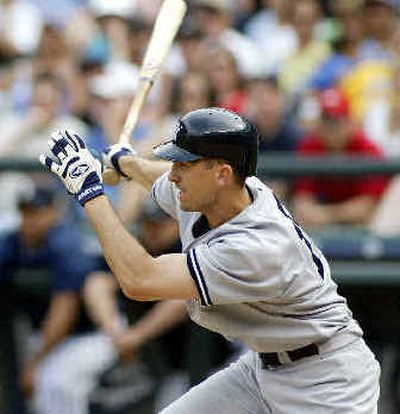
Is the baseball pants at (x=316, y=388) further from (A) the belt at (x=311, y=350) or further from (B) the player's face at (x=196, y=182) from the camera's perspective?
(B) the player's face at (x=196, y=182)

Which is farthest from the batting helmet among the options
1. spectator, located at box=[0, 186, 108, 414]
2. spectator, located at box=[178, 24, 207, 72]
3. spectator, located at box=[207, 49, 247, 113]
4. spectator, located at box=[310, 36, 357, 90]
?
spectator, located at box=[178, 24, 207, 72]

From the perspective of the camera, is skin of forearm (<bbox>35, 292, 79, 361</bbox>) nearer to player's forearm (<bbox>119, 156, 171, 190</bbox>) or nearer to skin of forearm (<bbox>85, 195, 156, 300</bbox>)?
player's forearm (<bbox>119, 156, 171, 190</bbox>)

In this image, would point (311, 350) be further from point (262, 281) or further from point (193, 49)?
point (193, 49)

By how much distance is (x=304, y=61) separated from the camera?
27.6 feet

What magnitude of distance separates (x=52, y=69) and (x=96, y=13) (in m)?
Result: 0.89

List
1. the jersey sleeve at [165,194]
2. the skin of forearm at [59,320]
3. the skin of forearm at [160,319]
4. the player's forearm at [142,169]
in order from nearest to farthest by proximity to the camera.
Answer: the jersey sleeve at [165,194] → the player's forearm at [142,169] → the skin of forearm at [160,319] → the skin of forearm at [59,320]

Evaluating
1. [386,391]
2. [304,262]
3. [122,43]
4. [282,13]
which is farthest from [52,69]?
[304,262]

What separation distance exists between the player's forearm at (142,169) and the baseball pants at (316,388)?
91cm

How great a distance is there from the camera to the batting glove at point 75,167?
166 inches

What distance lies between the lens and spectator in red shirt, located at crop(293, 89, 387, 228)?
7148 millimetres

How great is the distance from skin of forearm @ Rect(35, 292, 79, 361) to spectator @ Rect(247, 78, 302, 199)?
140 cm

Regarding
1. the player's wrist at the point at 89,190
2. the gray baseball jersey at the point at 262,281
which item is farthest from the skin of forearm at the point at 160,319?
the player's wrist at the point at 89,190

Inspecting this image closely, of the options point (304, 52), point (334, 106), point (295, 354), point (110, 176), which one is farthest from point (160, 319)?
point (295, 354)

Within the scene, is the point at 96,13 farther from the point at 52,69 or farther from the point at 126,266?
the point at 126,266
